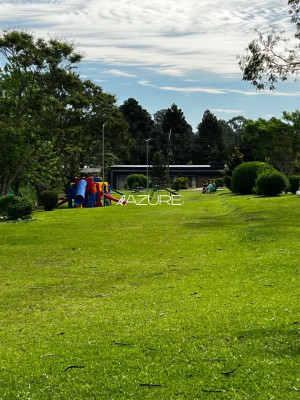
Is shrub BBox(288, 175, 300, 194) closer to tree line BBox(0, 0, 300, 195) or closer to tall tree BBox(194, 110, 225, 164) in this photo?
tree line BBox(0, 0, 300, 195)

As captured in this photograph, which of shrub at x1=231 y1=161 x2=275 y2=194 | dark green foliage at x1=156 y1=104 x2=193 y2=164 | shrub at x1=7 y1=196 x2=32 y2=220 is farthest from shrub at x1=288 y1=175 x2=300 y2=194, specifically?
dark green foliage at x1=156 y1=104 x2=193 y2=164

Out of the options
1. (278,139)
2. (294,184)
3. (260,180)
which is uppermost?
(278,139)

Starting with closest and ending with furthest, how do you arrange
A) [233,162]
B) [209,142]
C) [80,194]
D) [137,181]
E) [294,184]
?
1. [80,194]
2. [294,184]
3. [233,162]
4. [137,181]
5. [209,142]

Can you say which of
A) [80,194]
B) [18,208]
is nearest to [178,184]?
[80,194]

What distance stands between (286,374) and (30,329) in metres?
3.25

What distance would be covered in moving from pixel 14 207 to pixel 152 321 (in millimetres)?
16560

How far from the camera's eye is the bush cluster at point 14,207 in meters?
21.4

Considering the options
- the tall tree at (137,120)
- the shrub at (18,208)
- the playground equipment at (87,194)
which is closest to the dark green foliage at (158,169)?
the tall tree at (137,120)

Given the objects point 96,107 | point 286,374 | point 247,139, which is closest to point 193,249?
point 286,374

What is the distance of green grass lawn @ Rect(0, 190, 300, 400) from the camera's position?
14.0 feet

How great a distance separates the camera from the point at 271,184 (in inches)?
1286

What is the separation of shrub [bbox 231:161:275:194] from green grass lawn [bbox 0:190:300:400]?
83.2 ft

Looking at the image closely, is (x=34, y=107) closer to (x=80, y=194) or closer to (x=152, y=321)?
(x=80, y=194)

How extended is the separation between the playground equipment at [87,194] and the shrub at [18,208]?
10.8 m
